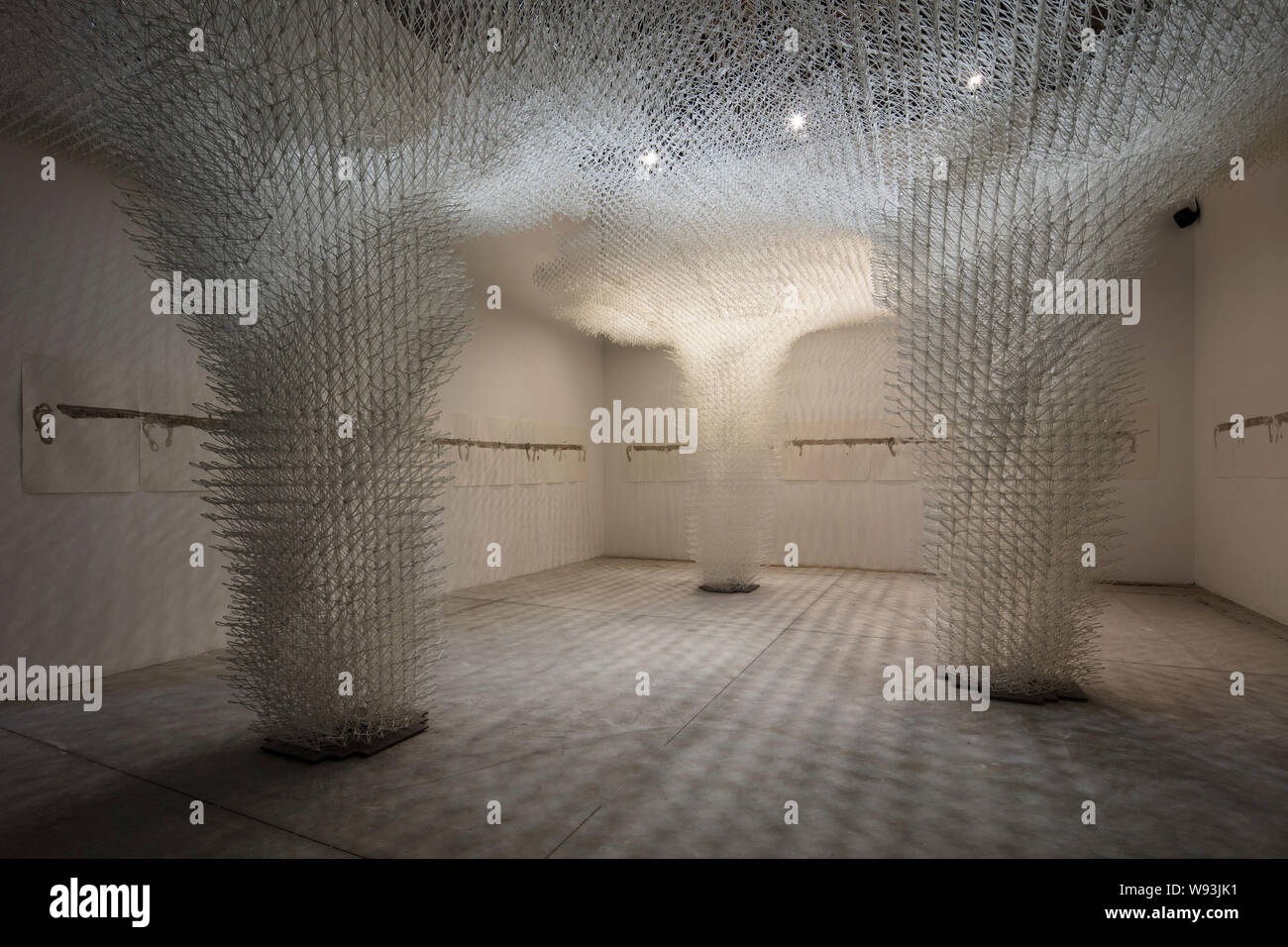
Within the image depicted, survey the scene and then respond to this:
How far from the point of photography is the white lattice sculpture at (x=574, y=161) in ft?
8.53

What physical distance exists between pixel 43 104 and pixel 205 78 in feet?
5.73

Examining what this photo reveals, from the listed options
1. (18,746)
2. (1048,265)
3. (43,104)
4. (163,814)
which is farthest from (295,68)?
(1048,265)

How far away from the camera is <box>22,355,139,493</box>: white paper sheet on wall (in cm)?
387

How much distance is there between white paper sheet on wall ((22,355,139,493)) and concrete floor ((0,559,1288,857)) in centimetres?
119

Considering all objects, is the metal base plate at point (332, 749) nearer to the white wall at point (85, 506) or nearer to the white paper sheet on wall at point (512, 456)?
the white wall at point (85, 506)

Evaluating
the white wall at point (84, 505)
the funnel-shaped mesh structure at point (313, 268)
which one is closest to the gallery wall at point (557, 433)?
the white wall at point (84, 505)

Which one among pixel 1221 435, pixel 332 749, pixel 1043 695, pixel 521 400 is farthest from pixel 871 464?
pixel 332 749

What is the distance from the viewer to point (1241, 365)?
5.55m

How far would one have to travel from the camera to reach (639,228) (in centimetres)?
524

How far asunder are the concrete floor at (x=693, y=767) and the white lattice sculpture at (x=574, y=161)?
40 centimetres

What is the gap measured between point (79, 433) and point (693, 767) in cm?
404

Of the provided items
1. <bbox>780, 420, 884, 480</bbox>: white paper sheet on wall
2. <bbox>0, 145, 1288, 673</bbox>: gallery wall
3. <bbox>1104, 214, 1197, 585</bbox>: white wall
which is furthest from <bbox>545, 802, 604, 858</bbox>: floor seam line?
<bbox>780, 420, 884, 480</bbox>: white paper sheet on wall
